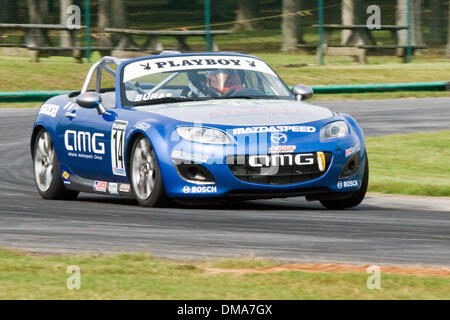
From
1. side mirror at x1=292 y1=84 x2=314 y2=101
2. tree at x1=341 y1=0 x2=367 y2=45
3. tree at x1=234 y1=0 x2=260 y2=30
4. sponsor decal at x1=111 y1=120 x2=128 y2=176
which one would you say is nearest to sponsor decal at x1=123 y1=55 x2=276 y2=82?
side mirror at x1=292 y1=84 x2=314 y2=101

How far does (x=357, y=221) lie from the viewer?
10094mm

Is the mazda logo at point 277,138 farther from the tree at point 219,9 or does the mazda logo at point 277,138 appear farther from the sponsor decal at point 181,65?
the tree at point 219,9

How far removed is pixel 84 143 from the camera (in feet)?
39.5

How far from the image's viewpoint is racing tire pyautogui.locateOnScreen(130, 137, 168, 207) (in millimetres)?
10695

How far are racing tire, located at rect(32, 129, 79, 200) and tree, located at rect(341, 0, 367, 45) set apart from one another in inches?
779

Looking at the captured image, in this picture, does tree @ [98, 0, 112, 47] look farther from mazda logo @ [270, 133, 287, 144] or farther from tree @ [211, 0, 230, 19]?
mazda logo @ [270, 133, 287, 144]

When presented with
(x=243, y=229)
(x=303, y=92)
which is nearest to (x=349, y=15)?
(x=303, y=92)

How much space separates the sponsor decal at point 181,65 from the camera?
12.0 meters

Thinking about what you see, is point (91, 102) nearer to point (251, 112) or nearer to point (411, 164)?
point (251, 112)

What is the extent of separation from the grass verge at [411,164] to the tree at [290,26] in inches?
621

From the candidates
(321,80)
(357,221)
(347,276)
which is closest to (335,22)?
(321,80)

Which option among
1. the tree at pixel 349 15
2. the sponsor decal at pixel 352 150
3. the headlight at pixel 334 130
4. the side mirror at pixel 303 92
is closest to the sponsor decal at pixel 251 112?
the headlight at pixel 334 130
